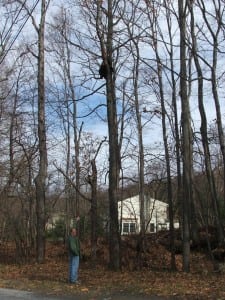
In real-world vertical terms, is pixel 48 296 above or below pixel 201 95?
below

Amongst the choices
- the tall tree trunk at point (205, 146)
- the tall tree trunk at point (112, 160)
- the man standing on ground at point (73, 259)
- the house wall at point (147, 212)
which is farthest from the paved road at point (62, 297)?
the house wall at point (147, 212)

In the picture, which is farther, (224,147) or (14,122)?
(14,122)

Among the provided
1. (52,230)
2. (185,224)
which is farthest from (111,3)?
(52,230)

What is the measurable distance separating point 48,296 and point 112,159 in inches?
329

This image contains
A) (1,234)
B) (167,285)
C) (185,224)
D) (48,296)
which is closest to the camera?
(48,296)

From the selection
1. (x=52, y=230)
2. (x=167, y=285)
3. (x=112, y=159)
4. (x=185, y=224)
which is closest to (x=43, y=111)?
(x=112, y=159)

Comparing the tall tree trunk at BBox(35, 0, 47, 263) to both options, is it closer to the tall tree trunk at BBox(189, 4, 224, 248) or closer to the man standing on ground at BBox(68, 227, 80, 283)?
the tall tree trunk at BBox(189, 4, 224, 248)

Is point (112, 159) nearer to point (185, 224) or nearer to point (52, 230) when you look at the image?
point (185, 224)

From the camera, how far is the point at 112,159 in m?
20.2

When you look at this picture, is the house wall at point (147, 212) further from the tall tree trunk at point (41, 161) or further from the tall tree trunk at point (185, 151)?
the tall tree trunk at point (185, 151)

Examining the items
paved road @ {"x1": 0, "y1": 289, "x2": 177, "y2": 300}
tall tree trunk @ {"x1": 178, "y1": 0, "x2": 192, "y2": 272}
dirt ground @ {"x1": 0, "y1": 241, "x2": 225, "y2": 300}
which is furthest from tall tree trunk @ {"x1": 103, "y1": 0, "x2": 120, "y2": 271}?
paved road @ {"x1": 0, "y1": 289, "x2": 177, "y2": 300}

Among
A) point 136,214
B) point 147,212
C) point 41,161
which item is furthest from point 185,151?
point 136,214

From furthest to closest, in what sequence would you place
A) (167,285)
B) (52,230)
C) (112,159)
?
(52,230)
(112,159)
(167,285)

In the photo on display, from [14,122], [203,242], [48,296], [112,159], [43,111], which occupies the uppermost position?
[14,122]
